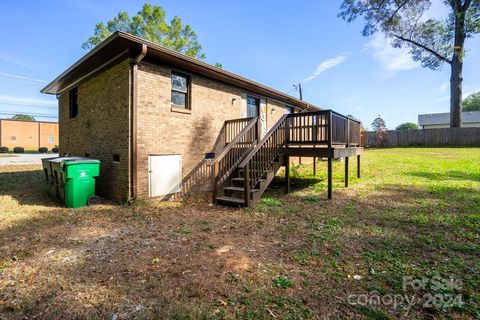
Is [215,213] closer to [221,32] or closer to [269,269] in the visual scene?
[269,269]

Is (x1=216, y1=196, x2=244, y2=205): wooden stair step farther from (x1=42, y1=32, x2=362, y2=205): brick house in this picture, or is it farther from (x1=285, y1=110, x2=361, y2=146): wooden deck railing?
(x1=285, y1=110, x2=361, y2=146): wooden deck railing

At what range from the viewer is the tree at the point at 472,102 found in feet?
190

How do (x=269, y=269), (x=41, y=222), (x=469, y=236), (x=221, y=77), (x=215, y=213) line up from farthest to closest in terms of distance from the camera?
(x=221, y=77), (x=215, y=213), (x=41, y=222), (x=469, y=236), (x=269, y=269)

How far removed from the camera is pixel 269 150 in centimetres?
717

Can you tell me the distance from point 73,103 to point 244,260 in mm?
10045

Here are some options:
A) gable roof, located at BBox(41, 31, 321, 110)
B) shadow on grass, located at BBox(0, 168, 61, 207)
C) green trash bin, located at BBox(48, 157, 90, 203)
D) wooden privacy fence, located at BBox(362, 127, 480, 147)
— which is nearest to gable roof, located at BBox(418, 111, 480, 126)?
wooden privacy fence, located at BBox(362, 127, 480, 147)

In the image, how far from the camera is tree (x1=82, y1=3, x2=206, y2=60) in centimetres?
2353

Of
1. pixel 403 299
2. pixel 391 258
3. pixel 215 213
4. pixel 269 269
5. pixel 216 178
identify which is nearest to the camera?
pixel 403 299

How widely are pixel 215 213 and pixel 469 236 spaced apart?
15.6ft

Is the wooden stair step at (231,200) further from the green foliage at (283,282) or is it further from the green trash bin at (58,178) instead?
the green trash bin at (58,178)

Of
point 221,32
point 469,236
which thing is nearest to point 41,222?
point 469,236

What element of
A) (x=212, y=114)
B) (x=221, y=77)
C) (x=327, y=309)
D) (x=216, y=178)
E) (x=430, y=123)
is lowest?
(x=327, y=309)

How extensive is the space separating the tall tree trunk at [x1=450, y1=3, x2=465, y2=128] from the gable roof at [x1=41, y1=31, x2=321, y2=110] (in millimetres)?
21493

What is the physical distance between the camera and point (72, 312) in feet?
7.59
